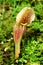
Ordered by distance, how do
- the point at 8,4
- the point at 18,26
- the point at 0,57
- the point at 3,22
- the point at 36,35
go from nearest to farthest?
the point at 18,26, the point at 0,57, the point at 36,35, the point at 3,22, the point at 8,4

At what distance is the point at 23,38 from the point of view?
163 cm

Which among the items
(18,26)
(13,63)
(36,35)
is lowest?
(13,63)

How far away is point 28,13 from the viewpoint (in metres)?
1.47

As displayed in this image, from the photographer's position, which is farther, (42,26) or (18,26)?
(42,26)

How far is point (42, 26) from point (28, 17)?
0.27 m

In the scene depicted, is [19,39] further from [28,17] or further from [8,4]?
[8,4]

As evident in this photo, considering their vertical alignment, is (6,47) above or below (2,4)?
below

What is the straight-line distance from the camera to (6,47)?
1.60 metres

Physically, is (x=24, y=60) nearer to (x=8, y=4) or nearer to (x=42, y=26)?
(x=42, y=26)

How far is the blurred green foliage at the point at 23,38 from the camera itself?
151 centimetres

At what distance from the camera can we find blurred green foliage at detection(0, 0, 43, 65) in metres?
1.51

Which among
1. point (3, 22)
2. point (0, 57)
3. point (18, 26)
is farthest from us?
point (3, 22)

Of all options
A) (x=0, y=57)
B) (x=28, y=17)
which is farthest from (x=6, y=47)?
(x=28, y=17)

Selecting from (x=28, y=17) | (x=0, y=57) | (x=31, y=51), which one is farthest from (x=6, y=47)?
(x=28, y=17)
